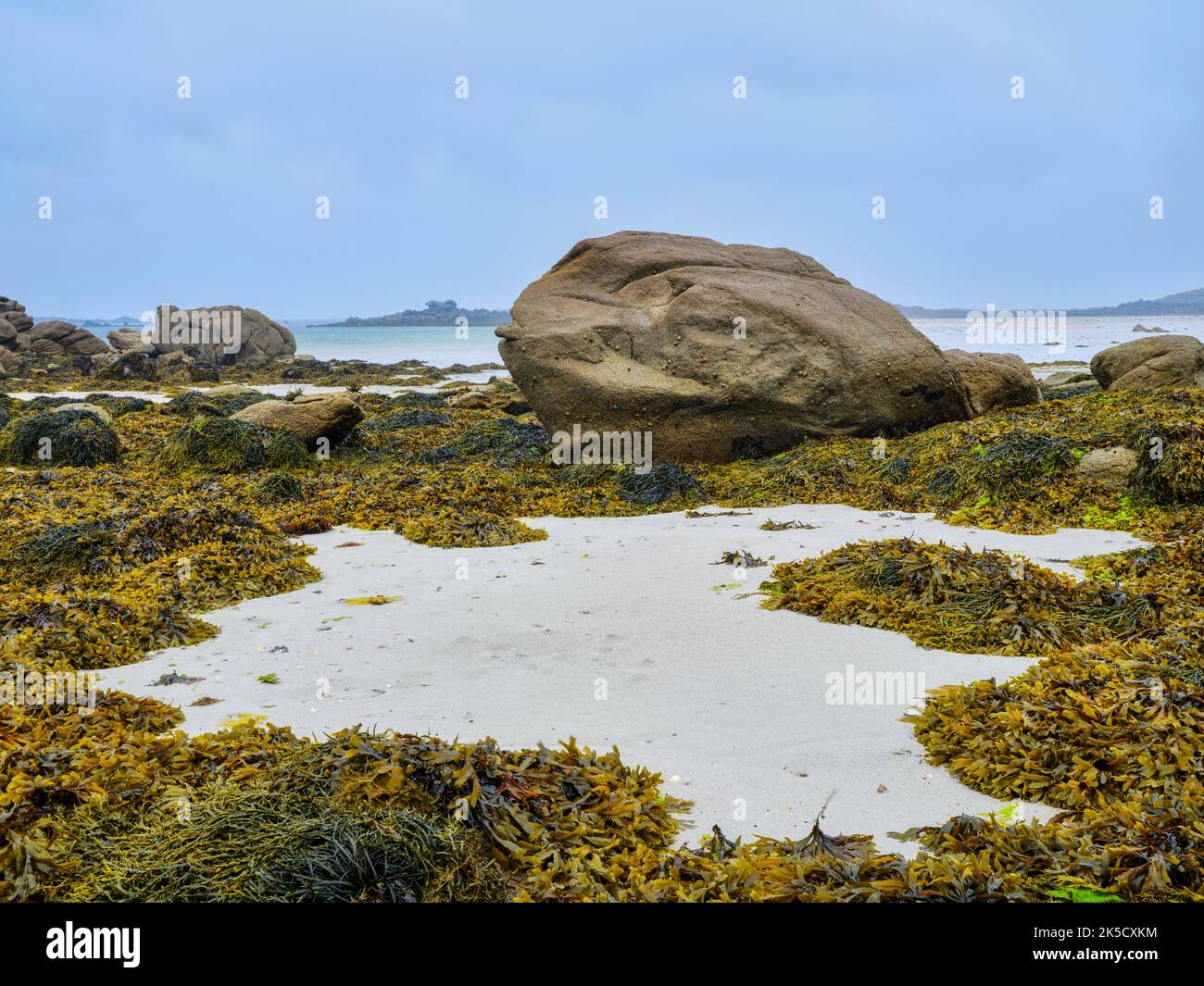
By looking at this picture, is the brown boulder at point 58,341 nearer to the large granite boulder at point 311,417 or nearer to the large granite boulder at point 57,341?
the large granite boulder at point 57,341

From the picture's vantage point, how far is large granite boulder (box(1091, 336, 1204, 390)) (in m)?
13.9

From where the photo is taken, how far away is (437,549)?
26.8ft

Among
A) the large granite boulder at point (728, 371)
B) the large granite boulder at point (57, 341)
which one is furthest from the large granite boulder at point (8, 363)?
the large granite boulder at point (728, 371)

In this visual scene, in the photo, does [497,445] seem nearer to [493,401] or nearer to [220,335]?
[493,401]

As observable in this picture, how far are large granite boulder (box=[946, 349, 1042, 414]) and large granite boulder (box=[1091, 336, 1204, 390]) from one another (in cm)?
194

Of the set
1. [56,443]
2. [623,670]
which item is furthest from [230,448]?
[623,670]

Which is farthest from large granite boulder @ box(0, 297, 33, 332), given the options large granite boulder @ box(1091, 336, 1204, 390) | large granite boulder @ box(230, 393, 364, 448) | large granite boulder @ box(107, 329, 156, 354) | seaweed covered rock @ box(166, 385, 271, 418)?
large granite boulder @ box(1091, 336, 1204, 390)

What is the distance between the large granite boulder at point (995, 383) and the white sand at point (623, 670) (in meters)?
5.59

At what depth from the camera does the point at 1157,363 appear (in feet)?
46.0

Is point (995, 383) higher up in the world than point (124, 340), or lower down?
lower down

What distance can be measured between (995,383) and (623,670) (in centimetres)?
1015

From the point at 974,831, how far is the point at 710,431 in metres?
9.07

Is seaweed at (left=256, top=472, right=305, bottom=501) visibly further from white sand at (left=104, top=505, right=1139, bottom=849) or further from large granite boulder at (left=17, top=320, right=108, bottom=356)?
large granite boulder at (left=17, top=320, right=108, bottom=356)
